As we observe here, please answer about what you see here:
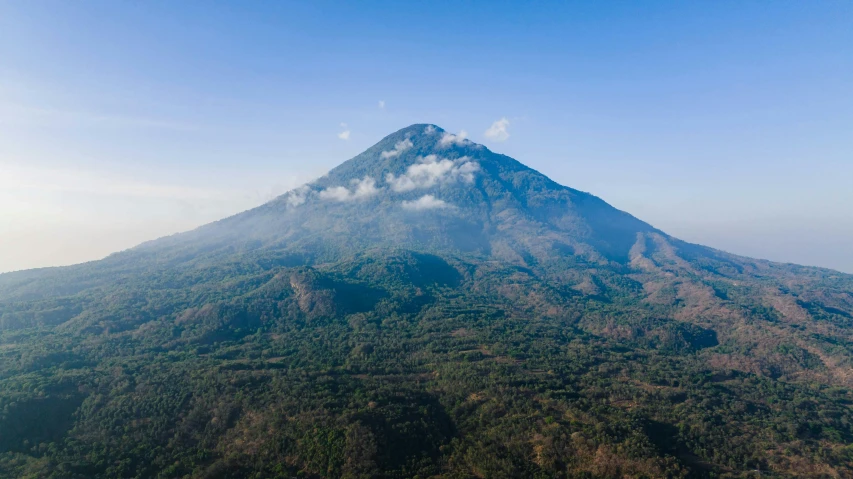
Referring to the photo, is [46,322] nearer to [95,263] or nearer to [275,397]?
[95,263]

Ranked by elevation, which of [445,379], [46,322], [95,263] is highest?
[95,263]

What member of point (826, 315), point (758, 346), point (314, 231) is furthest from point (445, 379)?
point (314, 231)

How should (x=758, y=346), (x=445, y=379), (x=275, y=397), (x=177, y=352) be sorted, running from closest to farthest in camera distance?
(x=275, y=397) → (x=445, y=379) → (x=177, y=352) → (x=758, y=346)

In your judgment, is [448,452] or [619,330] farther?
[619,330]

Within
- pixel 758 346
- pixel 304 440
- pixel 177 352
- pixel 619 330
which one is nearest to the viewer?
pixel 304 440

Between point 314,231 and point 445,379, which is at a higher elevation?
point 314,231

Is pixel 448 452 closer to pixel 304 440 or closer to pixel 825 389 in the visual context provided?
pixel 304 440

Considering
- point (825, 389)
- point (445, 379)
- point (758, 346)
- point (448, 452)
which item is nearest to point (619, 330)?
point (758, 346)
